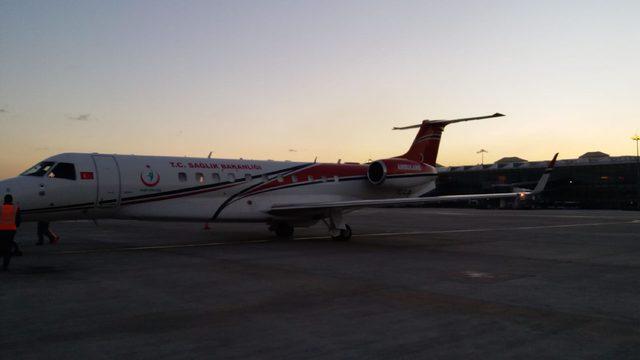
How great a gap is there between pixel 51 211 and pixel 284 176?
24.9 ft

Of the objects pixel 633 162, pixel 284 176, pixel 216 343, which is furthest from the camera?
pixel 633 162

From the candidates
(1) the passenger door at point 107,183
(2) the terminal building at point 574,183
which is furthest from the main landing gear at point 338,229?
(2) the terminal building at point 574,183

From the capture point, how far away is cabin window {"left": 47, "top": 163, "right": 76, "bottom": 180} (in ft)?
43.9

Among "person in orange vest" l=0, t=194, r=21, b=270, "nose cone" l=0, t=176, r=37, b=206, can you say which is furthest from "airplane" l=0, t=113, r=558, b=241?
"person in orange vest" l=0, t=194, r=21, b=270

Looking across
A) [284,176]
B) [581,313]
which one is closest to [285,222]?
[284,176]

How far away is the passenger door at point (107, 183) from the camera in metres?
13.9

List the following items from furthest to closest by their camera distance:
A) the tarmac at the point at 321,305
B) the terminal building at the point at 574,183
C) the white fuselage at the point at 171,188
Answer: the terminal building at the point at 574,183 < the white fuselage at the point at 171,188 < the tarmac at the point at 321,305

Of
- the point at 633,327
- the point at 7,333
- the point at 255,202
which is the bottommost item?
the point at 633,327

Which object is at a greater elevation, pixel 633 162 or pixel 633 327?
pixel 633 162

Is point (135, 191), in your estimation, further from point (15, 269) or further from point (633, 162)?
point (633, 162)

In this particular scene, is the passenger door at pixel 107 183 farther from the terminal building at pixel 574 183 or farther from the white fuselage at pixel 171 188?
the terminal building at pixel 574 183

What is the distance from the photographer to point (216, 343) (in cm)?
521

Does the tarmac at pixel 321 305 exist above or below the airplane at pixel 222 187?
below

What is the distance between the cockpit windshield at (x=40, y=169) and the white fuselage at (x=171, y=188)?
50 millimetres
